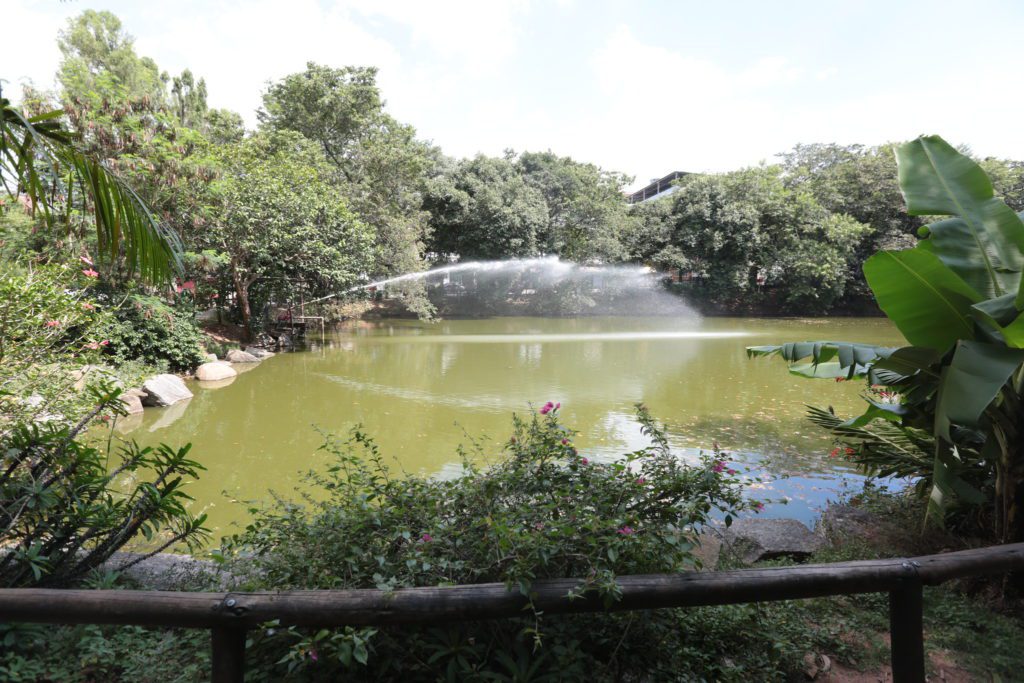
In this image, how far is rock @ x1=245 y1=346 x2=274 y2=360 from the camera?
13.4 metres

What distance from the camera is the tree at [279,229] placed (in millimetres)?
12805

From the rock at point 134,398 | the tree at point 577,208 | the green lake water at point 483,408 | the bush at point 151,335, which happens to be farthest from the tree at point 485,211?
the rock at point 134,398

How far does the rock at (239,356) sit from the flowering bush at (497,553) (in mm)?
11364

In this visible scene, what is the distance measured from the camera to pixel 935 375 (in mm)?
2889

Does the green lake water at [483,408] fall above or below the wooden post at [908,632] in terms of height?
below

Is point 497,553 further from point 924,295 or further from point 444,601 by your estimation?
point 924,295

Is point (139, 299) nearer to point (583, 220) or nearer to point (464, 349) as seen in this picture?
point (464, 349)

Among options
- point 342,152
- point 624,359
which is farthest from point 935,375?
point 342,152

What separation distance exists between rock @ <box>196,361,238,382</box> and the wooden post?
11.1 metres

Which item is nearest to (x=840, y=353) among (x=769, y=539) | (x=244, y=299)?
(x=769, y=539)

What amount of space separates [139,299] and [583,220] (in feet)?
66.9

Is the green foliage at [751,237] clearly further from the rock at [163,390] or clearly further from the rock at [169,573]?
the rock at [169,573]

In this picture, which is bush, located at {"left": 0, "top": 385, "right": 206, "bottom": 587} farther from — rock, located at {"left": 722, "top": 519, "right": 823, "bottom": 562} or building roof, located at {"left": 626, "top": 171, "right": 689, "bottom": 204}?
building roof, located at {"left": 626, "top": 171, "right": 689, "bottom": 204}

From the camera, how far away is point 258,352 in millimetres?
13594
